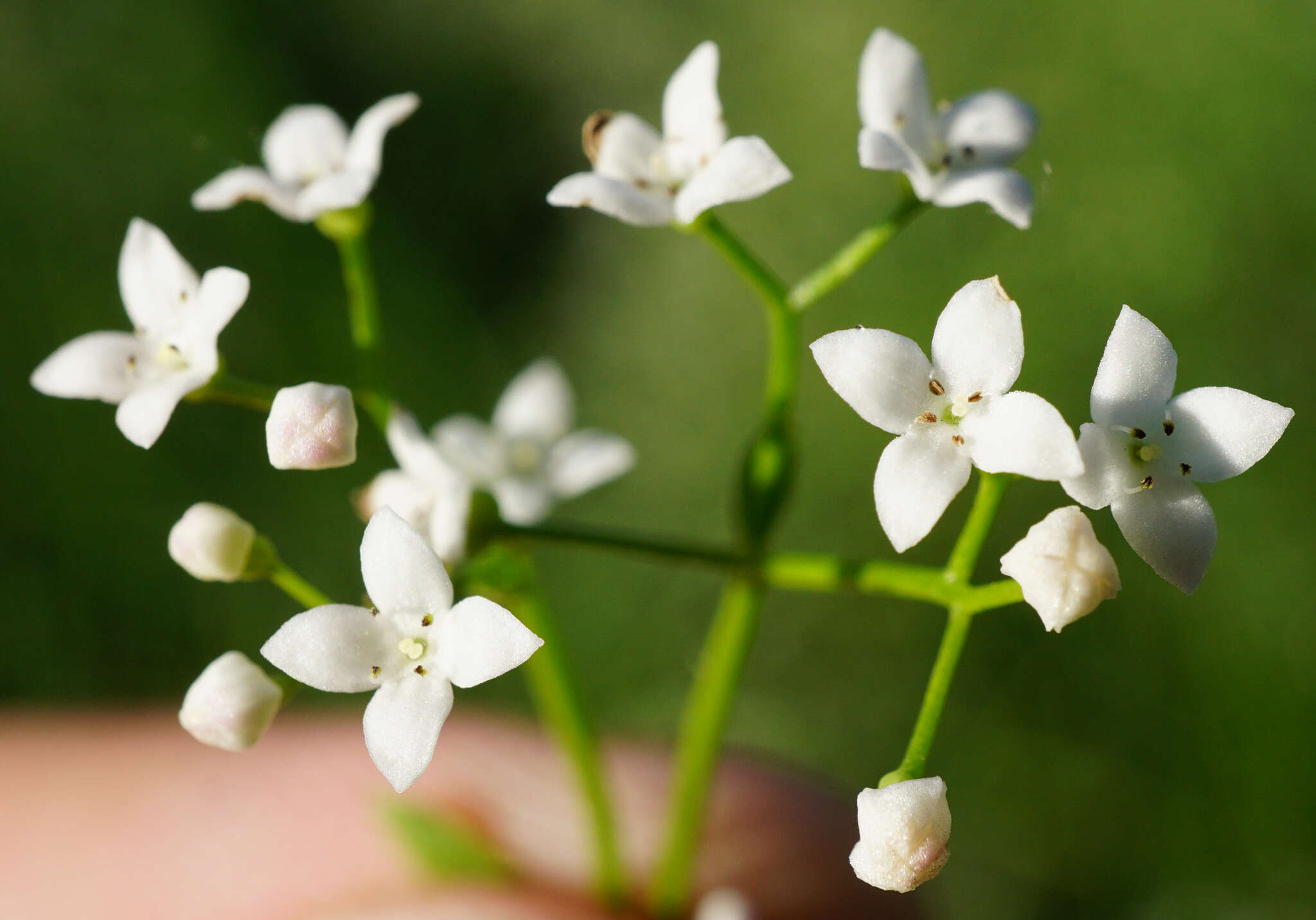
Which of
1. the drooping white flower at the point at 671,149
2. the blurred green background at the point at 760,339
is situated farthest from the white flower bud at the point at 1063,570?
the blurred green background at the point at 760,339

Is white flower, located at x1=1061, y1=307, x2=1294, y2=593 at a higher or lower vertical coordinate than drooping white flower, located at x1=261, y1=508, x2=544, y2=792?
higher

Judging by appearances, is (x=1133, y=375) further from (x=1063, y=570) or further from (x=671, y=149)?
(x=671, y=149)

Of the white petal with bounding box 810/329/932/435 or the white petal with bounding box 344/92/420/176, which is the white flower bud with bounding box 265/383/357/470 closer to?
the white petal with bounding box 344/92/420/176

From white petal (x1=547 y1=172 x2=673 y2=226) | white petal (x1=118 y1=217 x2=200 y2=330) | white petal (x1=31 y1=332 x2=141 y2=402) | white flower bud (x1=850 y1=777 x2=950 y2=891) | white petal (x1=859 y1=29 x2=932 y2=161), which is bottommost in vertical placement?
white flower bud (x1=850 y1=777 x2=950 y2=891)

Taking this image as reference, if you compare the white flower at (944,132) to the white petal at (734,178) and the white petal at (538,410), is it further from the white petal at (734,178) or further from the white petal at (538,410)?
the white petal at (538,410)

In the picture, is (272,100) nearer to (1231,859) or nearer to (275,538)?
(275,538)

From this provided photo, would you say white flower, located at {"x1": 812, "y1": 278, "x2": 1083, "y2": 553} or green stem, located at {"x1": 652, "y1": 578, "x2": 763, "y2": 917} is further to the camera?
green stem, located at {"x1": 652, "y1": 578, "x2": 763, "y2": 917}

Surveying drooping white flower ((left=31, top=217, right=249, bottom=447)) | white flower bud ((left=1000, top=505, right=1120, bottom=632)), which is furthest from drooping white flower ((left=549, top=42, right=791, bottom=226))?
white flower bud ((left=1000, top=505, right=1120, bottom=632))
